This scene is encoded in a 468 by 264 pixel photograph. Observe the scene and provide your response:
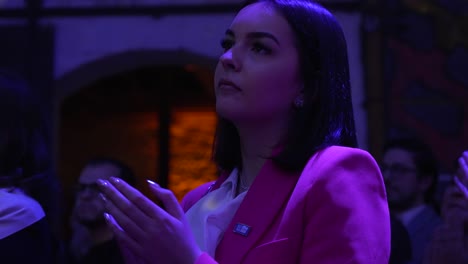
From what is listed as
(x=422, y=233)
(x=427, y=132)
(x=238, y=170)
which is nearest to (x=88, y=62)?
(x=427, y=132)

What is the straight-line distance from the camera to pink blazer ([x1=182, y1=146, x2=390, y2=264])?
1356 millimetres

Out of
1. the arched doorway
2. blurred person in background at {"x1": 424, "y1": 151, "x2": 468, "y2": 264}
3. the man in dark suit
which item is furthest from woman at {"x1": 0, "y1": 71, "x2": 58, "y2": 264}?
the arched doorway

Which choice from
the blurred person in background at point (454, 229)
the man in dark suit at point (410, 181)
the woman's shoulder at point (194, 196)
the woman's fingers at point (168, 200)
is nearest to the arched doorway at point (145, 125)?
the man in dark suit at point (410, 181)

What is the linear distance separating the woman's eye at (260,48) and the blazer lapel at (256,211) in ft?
0.74

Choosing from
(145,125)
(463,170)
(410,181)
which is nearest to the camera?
(463,170)

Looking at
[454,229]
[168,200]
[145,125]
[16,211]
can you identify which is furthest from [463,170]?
[145,125]

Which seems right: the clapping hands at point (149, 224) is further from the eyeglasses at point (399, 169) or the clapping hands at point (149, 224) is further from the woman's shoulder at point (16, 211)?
the eyeglasses at point (399, 169)

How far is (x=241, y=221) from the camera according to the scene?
4.88ft

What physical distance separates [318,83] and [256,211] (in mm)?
304

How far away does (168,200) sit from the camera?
4.30ft

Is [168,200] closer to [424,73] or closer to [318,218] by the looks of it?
[318,218]

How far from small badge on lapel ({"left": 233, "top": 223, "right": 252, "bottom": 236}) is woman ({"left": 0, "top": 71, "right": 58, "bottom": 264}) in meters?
0.70

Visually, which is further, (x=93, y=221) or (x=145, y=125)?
(x=145, y=125)

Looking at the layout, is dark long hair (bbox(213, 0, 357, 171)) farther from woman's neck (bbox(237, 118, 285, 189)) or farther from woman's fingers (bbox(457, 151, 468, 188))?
woman's fingers (bbox(457, 151, 468, 188))
